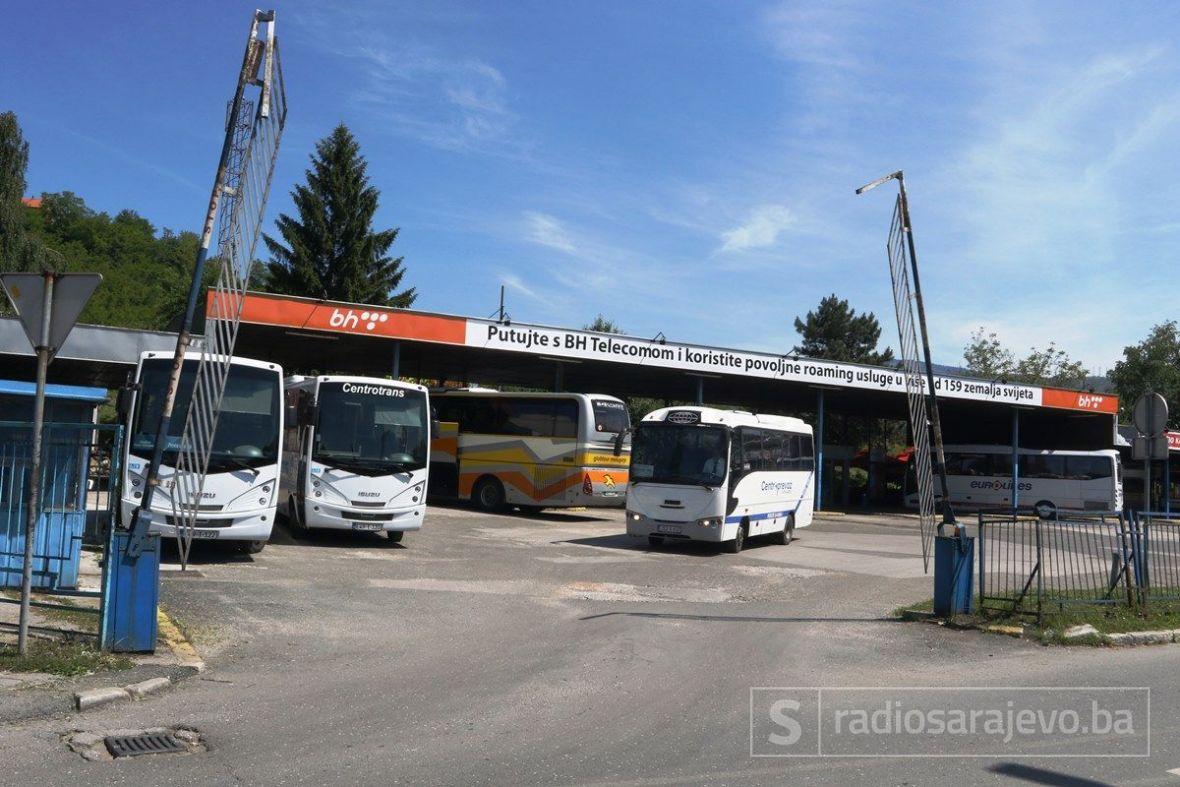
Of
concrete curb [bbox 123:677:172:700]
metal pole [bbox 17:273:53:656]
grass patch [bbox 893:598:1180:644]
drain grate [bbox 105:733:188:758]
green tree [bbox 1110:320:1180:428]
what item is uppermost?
green tree [bbox 1110:320:1180:428]

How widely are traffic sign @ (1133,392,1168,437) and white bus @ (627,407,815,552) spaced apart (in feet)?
24.3

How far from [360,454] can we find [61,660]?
9.54 meters

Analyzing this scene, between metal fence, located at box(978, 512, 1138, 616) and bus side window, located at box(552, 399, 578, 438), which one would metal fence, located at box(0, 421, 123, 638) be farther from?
bus side window, located at box(552, 399, 578, 438)

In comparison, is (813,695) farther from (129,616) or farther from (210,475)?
(210,475)

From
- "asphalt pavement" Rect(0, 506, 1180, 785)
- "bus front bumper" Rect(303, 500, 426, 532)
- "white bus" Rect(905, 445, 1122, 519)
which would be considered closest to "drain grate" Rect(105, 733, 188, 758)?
"asphalt pavement" Rect(0, 506, 1180, 785)

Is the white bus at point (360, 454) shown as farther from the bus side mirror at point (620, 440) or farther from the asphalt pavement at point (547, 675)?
the bus side mirror at point (620, 440)

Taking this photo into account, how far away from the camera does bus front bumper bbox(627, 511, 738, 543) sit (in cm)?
1855

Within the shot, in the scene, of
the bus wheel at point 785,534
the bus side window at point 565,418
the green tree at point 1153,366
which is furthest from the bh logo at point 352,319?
the green tree at point 1153,366

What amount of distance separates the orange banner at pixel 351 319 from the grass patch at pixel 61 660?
14900 millimetres

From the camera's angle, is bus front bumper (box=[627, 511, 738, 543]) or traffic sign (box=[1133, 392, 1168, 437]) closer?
traffic sign (box=[1133, 392, 1168, 437])

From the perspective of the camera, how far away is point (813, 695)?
7930 mm

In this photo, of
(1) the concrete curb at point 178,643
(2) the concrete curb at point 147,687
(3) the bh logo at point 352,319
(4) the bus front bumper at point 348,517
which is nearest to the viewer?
(2) the concrete curb at point 147,687

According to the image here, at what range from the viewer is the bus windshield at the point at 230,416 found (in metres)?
13.7

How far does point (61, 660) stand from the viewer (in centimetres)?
759
